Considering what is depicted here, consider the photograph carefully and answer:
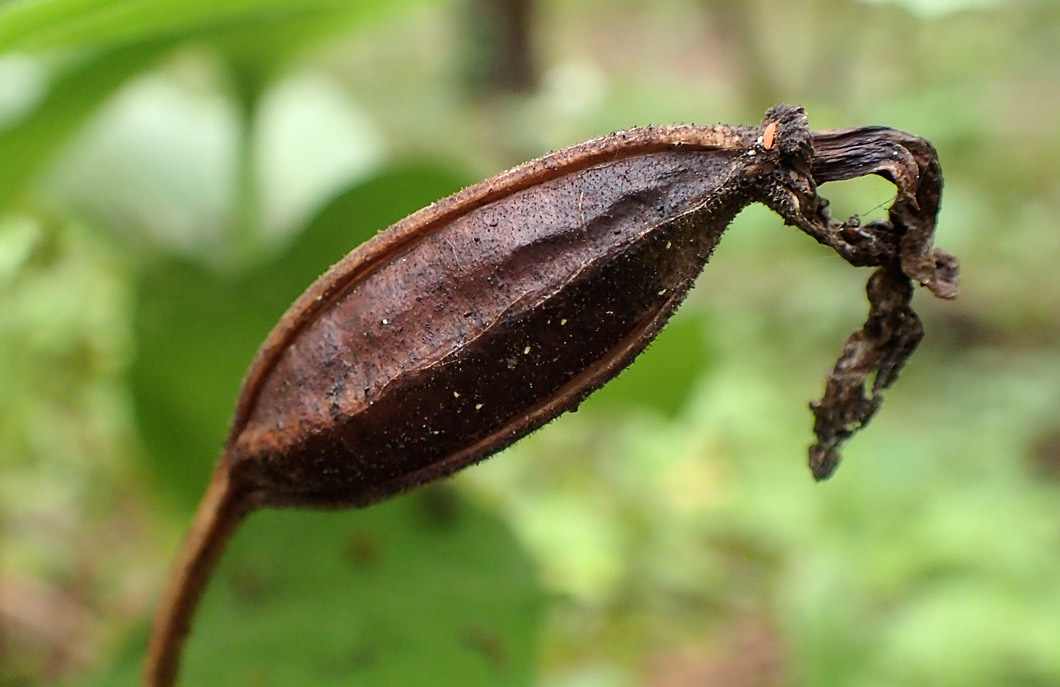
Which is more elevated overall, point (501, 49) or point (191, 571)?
point (501, 49)

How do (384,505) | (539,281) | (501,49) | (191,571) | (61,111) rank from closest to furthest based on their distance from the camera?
(539,281)
(191,571)
(61,111)
(384,505)
(501,49)

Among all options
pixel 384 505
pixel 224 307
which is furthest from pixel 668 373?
pixel 224 307

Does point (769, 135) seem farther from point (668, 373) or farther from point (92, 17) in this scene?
point (668, 373)

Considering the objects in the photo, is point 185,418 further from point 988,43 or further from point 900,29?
point 988,43

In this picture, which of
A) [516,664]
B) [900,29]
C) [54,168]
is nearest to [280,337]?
[516,664]

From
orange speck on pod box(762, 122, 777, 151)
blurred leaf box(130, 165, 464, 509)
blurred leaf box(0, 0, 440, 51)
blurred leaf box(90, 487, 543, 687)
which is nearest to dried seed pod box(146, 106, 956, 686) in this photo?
orange speck on pod box(762, 122, 777, 151)

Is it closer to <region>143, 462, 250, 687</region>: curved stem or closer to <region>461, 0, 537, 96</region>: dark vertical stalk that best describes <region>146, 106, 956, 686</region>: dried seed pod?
<region>143, 462, 250, 687</region>: curved stem

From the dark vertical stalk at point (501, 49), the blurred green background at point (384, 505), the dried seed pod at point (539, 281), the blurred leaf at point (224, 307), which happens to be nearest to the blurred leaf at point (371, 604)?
the blurred green background at point (384, 505)
